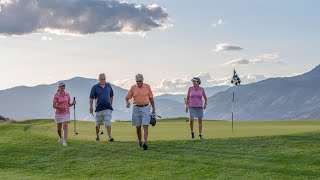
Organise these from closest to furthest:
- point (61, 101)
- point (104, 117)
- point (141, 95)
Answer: point (141, 95) < point (61, 101) < point (104, 117)

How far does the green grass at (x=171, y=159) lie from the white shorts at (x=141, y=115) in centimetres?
107

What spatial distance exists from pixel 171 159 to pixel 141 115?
8.75ft

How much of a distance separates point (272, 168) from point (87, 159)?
703 centimetres

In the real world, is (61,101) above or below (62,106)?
above

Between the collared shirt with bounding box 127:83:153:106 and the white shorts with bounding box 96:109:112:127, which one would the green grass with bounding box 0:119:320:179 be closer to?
the white shorts with bounding box 96:109:112:127

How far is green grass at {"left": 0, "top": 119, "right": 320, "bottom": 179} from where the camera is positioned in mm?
17031

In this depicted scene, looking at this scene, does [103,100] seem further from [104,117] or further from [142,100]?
[142,100]

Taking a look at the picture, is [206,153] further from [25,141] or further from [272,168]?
[25,141]

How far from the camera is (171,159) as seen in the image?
19.1 meters

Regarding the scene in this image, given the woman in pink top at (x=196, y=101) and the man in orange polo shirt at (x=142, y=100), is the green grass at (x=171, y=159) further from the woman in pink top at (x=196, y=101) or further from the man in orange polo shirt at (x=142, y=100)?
the woman in pink top at (x=196, y=101)

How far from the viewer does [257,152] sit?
19562 mm

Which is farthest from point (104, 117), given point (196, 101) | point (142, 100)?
point (196, 101)

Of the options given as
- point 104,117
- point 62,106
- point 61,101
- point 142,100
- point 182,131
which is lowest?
point 182,131

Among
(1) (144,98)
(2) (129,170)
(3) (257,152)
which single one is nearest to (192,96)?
(1) (144,98)
